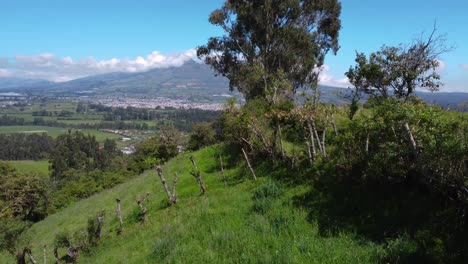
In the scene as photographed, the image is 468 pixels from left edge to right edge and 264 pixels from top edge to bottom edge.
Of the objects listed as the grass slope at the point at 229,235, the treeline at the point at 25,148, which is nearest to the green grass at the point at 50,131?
the treeline at the point at 25,148

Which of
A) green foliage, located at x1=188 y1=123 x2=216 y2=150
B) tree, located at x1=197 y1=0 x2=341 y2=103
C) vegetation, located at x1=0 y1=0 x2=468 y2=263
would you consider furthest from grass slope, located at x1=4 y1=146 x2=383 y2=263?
green foliage, located at x1=188 y1=123 x2=216 y2=150

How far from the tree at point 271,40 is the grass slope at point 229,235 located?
14892 millimetres

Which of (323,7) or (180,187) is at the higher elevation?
(323,7)

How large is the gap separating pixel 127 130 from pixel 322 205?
188777mm

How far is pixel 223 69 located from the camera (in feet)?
108

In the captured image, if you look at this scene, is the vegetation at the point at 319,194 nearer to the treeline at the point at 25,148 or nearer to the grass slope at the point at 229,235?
the grass slope at the point at 229,235

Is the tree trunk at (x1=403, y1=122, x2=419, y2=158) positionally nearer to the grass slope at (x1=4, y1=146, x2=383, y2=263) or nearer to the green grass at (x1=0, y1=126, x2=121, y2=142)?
the grass slope at (x1=4, y1=146, x2=383, y2=263)

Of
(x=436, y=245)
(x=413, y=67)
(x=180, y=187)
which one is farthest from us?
(x=180, y=187)

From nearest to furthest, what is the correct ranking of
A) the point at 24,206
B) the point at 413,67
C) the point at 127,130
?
the point at 413,67 → the point at 24,206 → the point at 127,130

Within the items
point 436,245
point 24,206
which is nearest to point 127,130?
point 24,206

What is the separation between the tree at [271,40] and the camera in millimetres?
28141

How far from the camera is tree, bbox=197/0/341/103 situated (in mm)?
28141

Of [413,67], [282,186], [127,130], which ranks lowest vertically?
→ [127,130]

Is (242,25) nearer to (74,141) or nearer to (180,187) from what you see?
(180,187)
